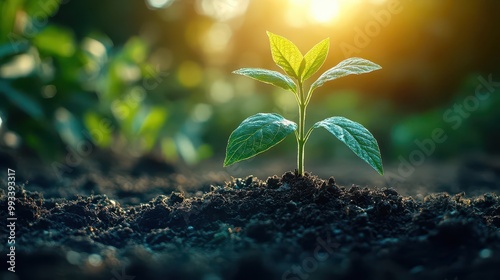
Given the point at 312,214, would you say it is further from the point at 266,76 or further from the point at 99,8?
the point at 99,8

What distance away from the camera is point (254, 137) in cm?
142

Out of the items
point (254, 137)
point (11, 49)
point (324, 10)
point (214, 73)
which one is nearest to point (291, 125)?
point (254, 137)

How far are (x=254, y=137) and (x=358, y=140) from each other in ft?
0.86

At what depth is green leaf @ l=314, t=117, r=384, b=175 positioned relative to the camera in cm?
138

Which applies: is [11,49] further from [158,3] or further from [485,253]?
[158,3]

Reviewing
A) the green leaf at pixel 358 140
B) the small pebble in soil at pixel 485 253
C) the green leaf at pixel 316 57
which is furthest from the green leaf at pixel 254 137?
the small pebble in soil at pixel 485 253

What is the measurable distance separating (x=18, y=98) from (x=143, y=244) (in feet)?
6.15

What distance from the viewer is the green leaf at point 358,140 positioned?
1.38 meters

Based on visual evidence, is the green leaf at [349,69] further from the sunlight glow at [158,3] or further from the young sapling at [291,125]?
the sunlight glow at [158,3]

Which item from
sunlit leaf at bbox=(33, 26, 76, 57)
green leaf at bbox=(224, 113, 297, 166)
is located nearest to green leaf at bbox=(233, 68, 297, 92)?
green leaf at bbox=(224, 113, 297, 166)

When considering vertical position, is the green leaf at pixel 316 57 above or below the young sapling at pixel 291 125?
above

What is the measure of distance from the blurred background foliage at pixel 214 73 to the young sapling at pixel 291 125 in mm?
1843

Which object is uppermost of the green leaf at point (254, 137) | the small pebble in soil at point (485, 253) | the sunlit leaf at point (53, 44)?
the sunlit leaf at point (53, 44)

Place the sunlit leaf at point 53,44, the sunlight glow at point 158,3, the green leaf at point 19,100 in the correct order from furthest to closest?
the sunlight glow at point 158,3 → the sunlit leaf at point 53,44 → the green leaf at point 19,100
